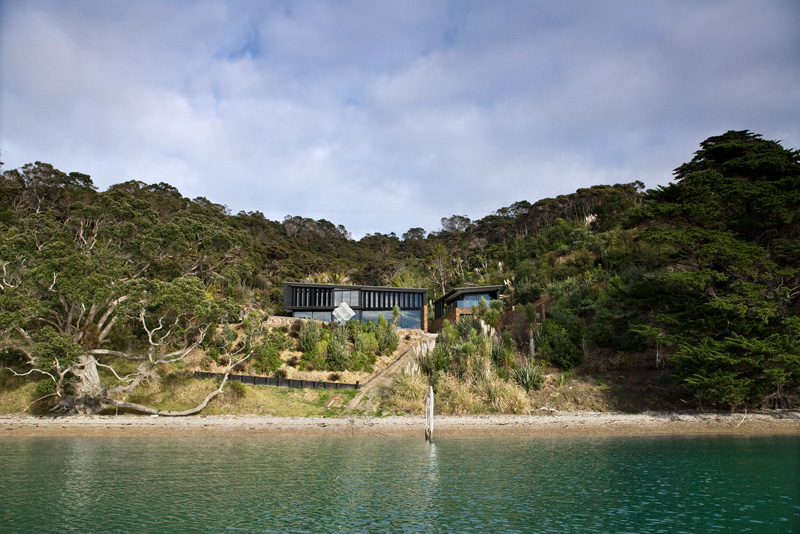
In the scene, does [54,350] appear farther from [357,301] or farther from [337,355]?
[357,301]

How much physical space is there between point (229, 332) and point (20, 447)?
14051 mm

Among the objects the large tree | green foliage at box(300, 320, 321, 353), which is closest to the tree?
green foliage at box(300, 320, 321, 353)

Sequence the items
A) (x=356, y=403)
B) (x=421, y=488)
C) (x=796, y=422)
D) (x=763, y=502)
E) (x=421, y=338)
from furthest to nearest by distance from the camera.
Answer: (x=421, y=338), (x=356, y=403), (x=796, y=422), (x=421, y=488), (x=763, y=502)

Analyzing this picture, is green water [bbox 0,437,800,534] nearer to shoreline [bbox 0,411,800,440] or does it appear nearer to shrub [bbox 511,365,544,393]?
Result: shoreline [bbox 0,411,800,440]

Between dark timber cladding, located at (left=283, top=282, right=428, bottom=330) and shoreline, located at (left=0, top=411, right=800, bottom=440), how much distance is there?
68.5 ft

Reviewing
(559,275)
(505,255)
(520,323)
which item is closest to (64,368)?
(520,323)

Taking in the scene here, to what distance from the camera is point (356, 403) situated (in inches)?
1083

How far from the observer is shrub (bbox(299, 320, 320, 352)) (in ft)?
110

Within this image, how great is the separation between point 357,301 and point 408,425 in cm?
2347

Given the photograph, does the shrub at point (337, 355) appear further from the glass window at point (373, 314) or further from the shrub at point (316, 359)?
the glass window at point (373, 314)

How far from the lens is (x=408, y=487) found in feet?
44.3

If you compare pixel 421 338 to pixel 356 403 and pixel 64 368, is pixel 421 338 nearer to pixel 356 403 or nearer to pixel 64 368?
pixel 356 403

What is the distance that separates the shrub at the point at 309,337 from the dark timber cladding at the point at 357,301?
10.7 m

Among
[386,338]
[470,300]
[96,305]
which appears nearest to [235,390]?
[96,305]
